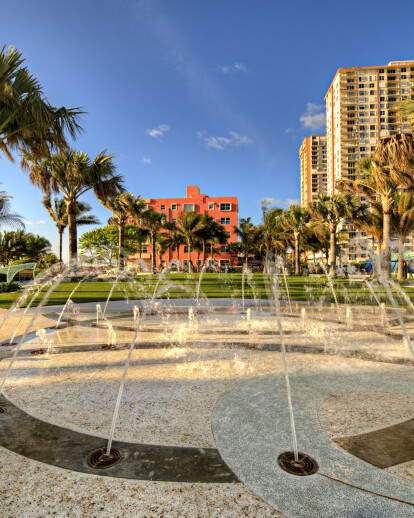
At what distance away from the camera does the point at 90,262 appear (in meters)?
46.4

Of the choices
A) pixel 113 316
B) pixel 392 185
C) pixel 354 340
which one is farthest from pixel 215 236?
pixel 354 340

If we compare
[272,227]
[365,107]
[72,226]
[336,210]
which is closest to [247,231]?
[272,227]

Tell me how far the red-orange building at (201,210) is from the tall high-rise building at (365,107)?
44.1 meters

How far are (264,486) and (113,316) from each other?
30.9 ft

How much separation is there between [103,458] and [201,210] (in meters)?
60.9

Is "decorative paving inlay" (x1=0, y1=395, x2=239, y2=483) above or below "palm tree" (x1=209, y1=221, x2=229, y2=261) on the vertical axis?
below

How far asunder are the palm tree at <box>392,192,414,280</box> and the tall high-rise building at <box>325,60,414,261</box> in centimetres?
6233

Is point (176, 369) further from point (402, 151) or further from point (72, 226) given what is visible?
point (72, 226)

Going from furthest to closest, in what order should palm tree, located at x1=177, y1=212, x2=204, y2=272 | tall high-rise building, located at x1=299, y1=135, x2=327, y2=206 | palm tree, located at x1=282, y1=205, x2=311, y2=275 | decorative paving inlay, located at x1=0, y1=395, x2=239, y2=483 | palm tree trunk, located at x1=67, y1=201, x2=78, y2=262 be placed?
tall high-rise building, located at x1=299, y1=135, x2=327, y2=206 → palm tree, located at x1=177, y1=212, x2=204, y2=272 → palm tree, located at x1=282, y1=205, x2=311, y2=275 → palm tree trunk, located at x1=67, y1=201, x2=78, y2=262 → decorative paving inlay, located at x1=0, y1=395, x2=239, y2=483

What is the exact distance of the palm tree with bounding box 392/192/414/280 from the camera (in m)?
26.7

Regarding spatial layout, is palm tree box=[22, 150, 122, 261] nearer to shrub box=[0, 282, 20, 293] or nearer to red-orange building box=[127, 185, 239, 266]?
shrub box=[0, 282, 20, 293]

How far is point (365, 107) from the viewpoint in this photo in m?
91.0

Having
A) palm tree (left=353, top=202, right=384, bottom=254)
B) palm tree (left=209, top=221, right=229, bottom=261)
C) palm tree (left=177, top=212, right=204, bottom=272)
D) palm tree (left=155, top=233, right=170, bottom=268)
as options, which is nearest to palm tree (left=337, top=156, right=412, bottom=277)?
palm tree (left=353, top=202, right=384, bottom=254)

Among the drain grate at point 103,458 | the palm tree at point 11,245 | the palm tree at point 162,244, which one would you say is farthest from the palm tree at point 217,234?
the drain grate at point 103,458
